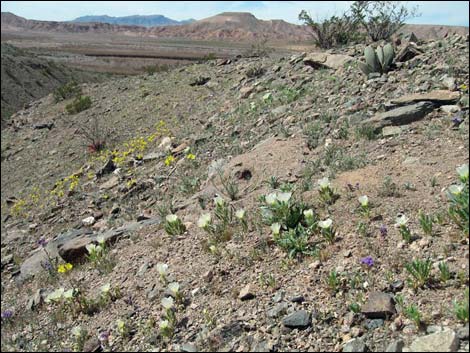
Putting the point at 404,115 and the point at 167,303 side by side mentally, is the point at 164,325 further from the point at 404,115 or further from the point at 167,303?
the point at 404,115

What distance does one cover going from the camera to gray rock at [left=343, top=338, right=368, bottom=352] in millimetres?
2940

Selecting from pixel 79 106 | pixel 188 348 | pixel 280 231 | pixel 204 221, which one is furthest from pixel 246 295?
pixel 79 106

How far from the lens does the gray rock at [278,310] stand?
3.51 meters

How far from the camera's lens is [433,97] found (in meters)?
6.24

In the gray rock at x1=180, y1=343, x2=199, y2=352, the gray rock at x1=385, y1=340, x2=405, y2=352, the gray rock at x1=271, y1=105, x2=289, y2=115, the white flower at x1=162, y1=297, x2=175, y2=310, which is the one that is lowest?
the gray rock at x1=180, y1=343, x2=199, y2=352

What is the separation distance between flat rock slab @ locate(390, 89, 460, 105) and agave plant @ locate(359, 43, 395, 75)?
5.93ft

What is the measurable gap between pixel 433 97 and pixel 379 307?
3.98 m

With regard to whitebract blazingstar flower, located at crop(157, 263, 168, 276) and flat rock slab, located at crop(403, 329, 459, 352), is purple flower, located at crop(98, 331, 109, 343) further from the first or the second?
flat rock slab, located at crop(403, 329, 459, 352)

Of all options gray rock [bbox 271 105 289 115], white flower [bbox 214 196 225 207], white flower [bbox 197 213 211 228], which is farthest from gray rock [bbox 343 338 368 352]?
gray rock [bbox 271 105 289 115]

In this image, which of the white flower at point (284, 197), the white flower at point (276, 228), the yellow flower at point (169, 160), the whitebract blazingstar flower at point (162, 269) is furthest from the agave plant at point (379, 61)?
the whitebract blazingstar flower at point (162, 269)

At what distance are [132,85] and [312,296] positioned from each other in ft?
48.6

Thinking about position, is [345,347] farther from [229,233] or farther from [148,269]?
[148,269]

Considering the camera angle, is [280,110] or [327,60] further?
[327,60]

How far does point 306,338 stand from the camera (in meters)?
3.25
